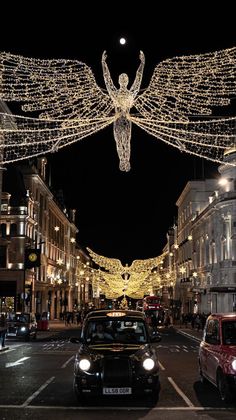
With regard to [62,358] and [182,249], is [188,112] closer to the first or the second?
[62,358]

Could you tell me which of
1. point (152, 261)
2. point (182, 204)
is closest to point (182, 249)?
point (182, 204)

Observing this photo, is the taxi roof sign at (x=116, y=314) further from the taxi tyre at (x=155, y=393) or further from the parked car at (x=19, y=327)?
the parked car at (x=19, y=327)

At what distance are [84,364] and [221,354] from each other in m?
3.23

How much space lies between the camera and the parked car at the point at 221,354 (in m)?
12.3

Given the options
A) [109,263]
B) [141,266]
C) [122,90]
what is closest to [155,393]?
[122,90]

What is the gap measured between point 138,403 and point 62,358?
11.9m

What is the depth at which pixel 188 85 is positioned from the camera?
47.5ft

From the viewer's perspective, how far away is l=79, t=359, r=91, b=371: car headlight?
38.6 feet

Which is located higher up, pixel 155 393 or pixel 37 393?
pixel 155 393

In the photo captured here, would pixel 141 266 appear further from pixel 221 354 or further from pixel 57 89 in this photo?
pixel 221 354

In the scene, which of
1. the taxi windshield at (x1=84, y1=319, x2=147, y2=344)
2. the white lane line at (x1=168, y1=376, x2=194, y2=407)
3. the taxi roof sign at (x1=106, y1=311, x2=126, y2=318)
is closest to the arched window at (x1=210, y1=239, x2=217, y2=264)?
the white lane line at (x1=168, y1=376, x2=194, y2=407)

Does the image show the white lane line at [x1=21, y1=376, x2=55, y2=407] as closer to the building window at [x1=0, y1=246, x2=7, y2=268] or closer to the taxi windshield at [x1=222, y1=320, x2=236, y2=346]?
the taxi windshield at [x1=222, y1=320, x2=236, y2=346]

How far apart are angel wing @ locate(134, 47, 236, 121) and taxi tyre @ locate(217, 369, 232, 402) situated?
23.1 feet

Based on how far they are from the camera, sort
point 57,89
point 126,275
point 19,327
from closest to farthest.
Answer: point 57,89
point 19,327
point 126,275
